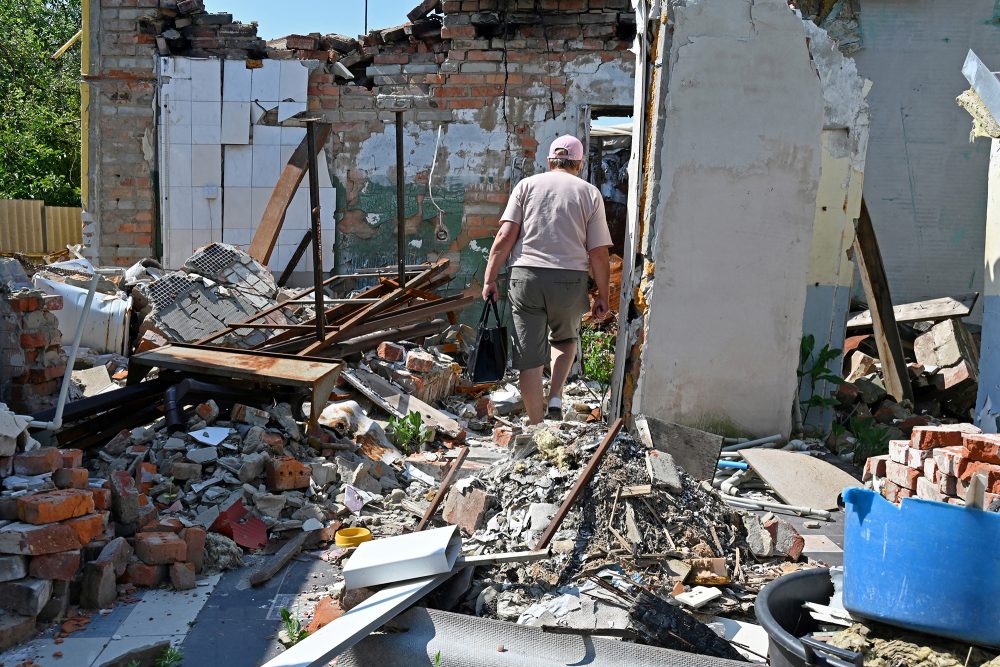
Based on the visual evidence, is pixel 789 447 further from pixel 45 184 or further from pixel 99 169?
pixel 45 184

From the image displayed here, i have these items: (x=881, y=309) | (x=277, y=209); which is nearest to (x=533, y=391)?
(x=881, y=309)

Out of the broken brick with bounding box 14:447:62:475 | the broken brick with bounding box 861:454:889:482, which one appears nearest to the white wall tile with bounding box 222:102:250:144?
the broken brick with bounding box 14:447:62:475

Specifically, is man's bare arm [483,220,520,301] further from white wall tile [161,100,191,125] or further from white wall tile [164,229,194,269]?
white wall tile [161,100,191,125]

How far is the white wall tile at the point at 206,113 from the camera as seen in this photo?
30.0ft

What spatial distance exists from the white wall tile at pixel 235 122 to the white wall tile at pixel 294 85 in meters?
0.39

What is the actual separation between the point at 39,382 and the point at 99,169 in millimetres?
4667

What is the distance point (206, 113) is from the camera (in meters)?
9.16

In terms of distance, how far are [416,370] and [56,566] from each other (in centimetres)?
400

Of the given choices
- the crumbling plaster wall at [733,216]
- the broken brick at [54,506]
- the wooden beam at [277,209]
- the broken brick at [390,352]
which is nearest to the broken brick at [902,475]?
the crumbling plaster wall at [733,216]

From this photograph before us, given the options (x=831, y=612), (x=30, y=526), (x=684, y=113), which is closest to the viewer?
(x=831, y=612)

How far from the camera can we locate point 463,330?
8.80m

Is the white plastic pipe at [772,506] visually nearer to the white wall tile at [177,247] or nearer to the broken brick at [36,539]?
the broken brick at [36,539]

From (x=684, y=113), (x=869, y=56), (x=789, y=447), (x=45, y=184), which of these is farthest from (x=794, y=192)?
(x=45, y=184)

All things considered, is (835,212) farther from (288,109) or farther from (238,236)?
(238,236)
